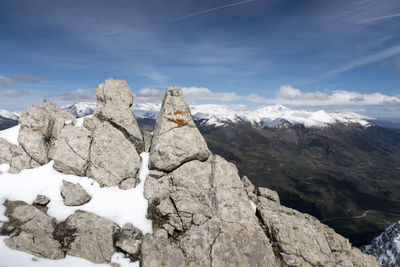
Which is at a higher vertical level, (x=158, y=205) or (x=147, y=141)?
(x=147, y=141)

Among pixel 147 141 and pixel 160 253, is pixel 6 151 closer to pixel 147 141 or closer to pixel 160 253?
pixel 147 141

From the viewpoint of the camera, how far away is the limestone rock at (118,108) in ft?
105

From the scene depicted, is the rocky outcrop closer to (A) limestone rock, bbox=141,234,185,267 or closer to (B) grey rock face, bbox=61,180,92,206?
(B) grey rock face, bbox=61,180,92,206

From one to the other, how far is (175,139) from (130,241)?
45.7ft

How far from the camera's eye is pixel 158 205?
25.4 m

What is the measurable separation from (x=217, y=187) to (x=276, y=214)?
8.30 metres

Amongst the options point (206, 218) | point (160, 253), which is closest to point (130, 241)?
point (160, 253)

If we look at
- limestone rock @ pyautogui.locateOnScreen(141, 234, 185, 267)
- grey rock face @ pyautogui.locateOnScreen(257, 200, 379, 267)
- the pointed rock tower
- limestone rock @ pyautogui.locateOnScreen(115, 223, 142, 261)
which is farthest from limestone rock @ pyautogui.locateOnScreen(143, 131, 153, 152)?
grey rock face @ pyautogui.locateOnScreen(257, 200, 379, 267)

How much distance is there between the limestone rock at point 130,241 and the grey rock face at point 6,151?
19098mm

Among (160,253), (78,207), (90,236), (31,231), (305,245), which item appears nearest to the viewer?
(31,231)

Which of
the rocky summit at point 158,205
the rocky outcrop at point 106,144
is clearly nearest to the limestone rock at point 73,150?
the rocky outcrop at point 106,144

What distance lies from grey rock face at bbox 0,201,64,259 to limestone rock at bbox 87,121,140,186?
702 cm

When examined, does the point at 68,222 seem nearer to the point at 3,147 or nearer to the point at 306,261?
the point at 3,147

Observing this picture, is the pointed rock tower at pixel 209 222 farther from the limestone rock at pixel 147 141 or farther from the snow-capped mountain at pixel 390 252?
the snow-capped mountain at pixel 390 252
